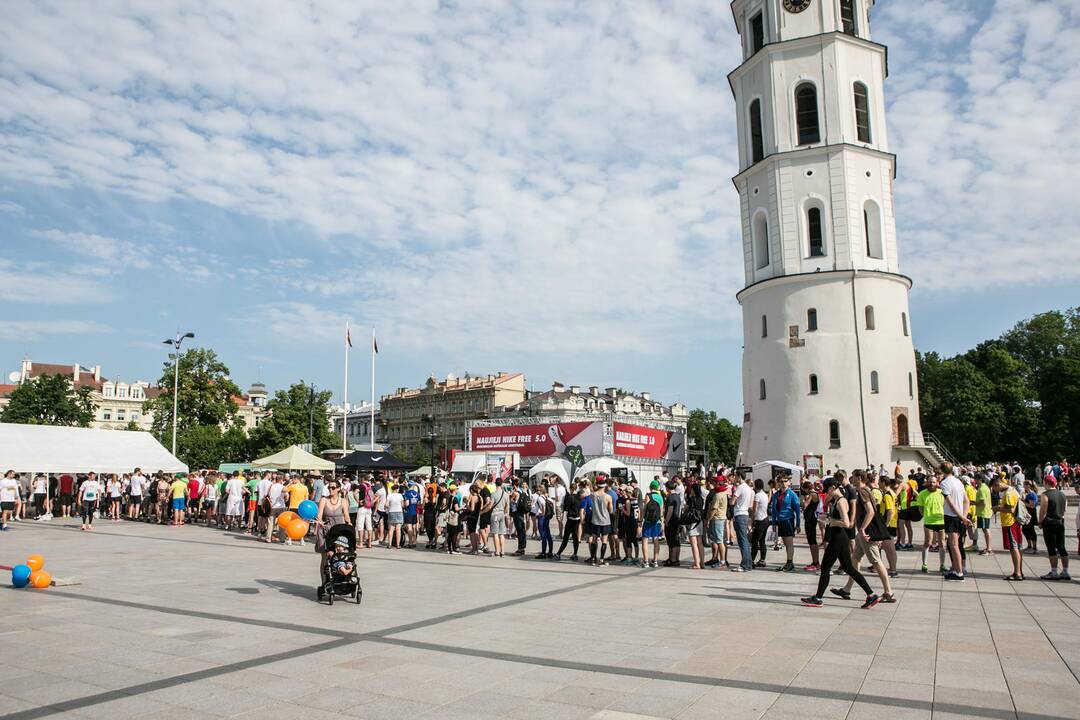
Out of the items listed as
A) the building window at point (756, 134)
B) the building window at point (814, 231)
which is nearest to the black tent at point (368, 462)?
the building window at point (814, 231)

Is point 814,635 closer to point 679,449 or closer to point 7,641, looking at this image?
point 7,641

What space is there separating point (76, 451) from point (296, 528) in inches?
944

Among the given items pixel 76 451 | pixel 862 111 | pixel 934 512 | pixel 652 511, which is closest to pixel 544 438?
pixel 76 451

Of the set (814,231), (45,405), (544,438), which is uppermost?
(814,231)

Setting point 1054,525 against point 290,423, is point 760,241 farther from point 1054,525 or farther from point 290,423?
point 290,423

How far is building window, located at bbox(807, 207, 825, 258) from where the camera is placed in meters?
39.7

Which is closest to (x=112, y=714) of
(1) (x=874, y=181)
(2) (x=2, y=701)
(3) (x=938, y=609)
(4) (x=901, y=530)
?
(2) (x=2, y=701)

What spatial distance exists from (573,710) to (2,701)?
427 cm

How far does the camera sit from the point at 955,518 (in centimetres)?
1297

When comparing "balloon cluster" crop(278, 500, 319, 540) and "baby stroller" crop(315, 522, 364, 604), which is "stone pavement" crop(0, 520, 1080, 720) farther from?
"balloon cluster" crop(278, 500, 319, 540)

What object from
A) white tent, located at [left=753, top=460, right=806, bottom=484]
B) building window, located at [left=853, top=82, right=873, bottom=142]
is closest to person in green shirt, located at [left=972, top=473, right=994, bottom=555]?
white tent, located at [left=753, top=460, right=806, bottom=484]

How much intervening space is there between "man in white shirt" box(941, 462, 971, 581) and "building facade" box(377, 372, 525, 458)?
89273mm

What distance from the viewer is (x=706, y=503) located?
53.5 ft

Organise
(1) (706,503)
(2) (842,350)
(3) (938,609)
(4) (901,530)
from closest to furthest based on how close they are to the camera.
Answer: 1. (3) (938,609)
2. (1) (706,503)
3. (4) (901,530)
4. (2) (842,350)
